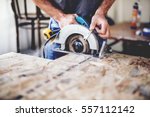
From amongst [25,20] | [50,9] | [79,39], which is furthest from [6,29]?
[79,39]

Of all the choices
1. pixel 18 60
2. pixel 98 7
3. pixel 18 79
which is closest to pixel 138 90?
pixel 18 79

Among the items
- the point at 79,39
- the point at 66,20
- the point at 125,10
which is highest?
the point at 125,10

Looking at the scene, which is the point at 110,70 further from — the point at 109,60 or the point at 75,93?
the point at 75,93

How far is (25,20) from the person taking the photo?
355 centimetres

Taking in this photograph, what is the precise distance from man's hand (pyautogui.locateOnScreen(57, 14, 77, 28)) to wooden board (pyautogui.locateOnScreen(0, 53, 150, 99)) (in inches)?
8.0

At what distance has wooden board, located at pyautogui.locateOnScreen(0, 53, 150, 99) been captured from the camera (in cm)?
93

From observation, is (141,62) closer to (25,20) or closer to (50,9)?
(50,9)

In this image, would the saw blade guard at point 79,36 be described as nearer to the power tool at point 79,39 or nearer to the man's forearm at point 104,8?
the power tool at point 79,39

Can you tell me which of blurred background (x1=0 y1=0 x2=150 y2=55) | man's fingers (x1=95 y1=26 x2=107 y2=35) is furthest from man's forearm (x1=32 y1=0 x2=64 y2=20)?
blurred background (x1=0 y1=0 x2=150 y2=55)

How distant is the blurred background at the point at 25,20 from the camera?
129 inches

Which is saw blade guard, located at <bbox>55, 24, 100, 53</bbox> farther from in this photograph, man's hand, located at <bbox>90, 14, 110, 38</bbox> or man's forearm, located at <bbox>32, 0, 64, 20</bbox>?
man's forearm, located at <bbox>32, 0, 64, 20</bbox>

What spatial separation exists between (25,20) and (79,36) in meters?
2.32

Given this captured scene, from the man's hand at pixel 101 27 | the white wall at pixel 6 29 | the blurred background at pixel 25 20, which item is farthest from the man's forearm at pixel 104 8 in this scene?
the white wall at pixel 6 29

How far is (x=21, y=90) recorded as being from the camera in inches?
37.6
